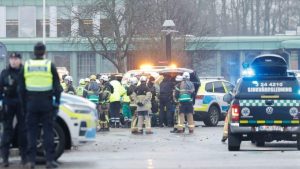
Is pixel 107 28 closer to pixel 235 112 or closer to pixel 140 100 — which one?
pixel 140 100

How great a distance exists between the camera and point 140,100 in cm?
2611

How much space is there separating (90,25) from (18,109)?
34.0m

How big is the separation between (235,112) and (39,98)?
5964mm

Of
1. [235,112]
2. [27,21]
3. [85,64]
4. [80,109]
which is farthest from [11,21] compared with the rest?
[80,109]

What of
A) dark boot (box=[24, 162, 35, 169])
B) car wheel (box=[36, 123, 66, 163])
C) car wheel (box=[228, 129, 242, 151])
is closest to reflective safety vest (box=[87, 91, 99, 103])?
car wheel (box=[228, 129, 242, 151])

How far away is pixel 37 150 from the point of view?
14.8 meters

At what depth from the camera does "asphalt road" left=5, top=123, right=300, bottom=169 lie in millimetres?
14789

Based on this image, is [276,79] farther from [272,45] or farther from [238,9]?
[238,9]

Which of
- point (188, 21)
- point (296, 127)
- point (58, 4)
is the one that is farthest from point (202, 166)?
point (58, 4)

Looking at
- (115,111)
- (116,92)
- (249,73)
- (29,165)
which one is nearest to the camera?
(29,165)

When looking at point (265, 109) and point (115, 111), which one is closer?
point (265, 109)

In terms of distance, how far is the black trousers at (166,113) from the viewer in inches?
1161

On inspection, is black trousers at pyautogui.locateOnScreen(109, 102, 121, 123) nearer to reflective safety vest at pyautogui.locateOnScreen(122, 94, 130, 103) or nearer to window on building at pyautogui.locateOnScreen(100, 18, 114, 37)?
reflective safety vest at pyautogui.locateOnScreen(122, 94, 130, 103)

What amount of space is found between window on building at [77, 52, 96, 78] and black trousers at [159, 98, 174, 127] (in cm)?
3458
